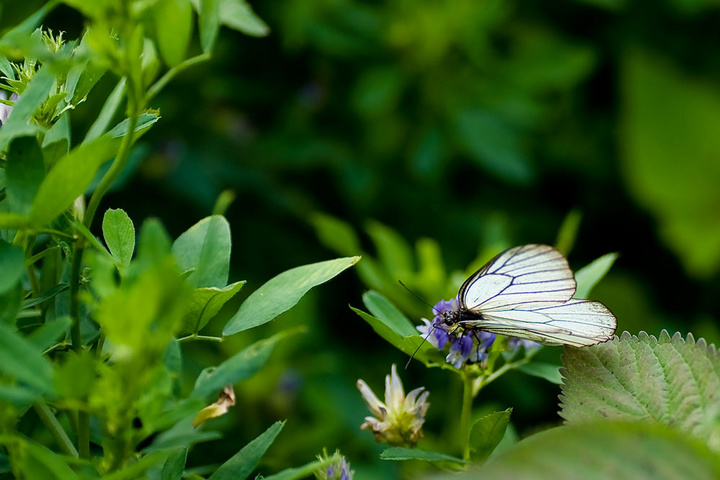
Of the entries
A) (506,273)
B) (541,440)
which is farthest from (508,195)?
(541,440)

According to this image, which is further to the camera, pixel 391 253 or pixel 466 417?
pixel 391 253

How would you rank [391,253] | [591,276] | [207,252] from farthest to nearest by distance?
[391,253], [591,276], [207,252]

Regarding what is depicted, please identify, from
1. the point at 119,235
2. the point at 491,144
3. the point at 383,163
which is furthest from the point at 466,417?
the point at 383,163

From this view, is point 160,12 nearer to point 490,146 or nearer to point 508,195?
point 490,146

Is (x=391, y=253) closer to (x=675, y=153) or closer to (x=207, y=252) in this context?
(x=207, y=252)

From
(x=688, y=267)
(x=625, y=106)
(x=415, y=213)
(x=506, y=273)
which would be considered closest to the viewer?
(x=506, y=273)

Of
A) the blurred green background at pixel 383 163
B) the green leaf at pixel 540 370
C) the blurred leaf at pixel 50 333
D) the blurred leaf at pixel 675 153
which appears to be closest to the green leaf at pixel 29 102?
the blurred leaf at pixel 50 333

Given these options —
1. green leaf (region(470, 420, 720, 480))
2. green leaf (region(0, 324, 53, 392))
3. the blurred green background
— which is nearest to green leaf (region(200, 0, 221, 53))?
green leaf (region(0, 324, 53, 392))

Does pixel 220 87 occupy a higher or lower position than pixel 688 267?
higher
